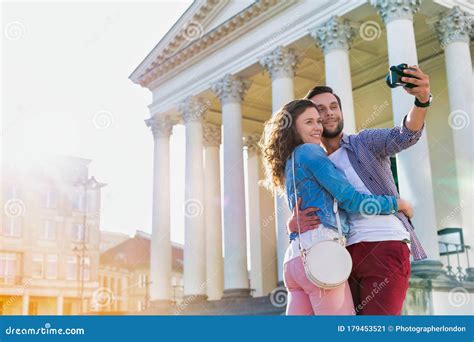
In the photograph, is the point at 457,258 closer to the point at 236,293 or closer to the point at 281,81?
the point at 236,293

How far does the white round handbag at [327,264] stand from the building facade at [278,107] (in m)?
13.7

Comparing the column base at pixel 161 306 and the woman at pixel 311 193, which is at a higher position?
the column base at pixel 161 306

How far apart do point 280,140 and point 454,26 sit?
1831 centimetres

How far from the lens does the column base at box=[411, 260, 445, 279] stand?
17.2 metres

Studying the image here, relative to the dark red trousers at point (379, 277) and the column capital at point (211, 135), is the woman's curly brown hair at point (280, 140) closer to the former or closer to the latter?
the dark red trousers at point (379, 277)

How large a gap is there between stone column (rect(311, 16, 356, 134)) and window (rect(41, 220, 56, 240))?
21.8 meters

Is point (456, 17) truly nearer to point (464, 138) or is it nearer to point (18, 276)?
point (464, 138)

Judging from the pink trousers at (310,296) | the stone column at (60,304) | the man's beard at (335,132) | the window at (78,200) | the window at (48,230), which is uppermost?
the window at (78,200)

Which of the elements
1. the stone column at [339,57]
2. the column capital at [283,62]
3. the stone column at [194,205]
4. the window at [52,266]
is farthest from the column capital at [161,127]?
the window at [52,266]

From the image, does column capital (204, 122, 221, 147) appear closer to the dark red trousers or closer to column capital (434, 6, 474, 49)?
column capital (434, 6, 474, 49)

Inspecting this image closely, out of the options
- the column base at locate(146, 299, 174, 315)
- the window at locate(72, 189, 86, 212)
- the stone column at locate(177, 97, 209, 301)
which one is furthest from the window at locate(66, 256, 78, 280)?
the stone column at locate(177, 97, 209, 301)

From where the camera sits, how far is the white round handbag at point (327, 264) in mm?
3418

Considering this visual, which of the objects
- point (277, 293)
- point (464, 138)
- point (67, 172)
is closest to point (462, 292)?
point (464, 138)
